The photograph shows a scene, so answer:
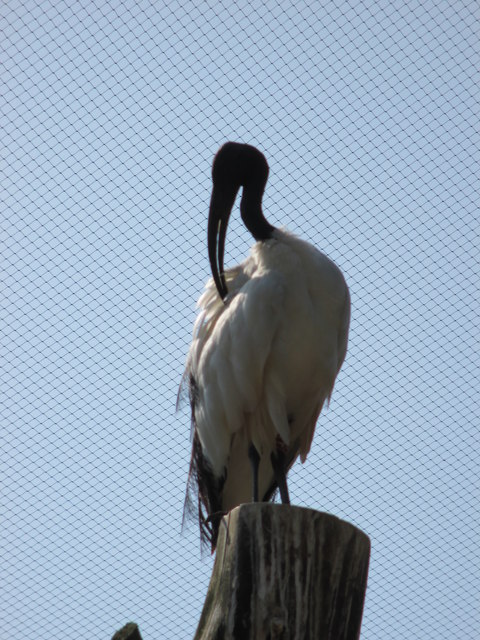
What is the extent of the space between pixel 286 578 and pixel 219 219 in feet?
7.09

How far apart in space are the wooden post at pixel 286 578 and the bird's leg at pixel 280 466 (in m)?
1.41

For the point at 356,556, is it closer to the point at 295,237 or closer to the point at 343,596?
the point at 343,596

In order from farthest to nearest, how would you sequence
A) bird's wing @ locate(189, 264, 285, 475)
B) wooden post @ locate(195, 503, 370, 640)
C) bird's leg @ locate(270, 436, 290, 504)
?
bird's leg @ locate(270, 436, 290, 504)
bird's wing @ locate(189, 264, 285, 475)
wooden post @ locate(195, 503, 370, 640)

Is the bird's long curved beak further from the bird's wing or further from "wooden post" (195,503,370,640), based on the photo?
"wooden post" (195,503,370,640)

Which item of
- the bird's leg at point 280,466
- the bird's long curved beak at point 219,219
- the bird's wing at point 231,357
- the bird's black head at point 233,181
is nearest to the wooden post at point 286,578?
the bird's wing at point 231,357

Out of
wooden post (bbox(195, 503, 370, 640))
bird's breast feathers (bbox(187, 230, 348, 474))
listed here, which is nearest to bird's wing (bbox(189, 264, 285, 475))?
bird's breast feathers (bbox(187, 230, 348, 474))

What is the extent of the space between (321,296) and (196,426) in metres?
0.87

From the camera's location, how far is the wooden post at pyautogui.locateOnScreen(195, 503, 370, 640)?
2.95m

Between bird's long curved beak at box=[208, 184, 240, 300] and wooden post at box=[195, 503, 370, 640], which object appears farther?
bird's long curved beak at box=[208, 184, 240, 300]

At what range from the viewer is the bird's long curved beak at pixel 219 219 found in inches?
183

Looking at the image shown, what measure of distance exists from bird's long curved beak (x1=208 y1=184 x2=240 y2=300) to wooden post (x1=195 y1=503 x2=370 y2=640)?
172cm

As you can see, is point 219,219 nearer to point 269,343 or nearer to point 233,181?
point 233,181

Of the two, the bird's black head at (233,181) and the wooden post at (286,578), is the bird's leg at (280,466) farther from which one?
the wooden post at (286,578)

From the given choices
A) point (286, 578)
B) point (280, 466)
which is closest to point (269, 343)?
point (280, 466)
